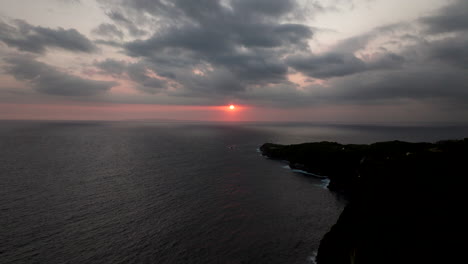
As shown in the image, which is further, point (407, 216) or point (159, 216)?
point (159, 216)

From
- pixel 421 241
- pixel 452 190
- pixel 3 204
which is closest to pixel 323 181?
pixel 452 190

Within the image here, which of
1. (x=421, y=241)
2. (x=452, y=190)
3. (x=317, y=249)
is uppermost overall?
(x=452, y=190)

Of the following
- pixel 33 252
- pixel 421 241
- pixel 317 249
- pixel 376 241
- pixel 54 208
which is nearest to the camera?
pixel 421 241

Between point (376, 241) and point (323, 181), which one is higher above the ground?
point (376, 241)

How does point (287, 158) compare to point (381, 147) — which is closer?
point (381, 147)

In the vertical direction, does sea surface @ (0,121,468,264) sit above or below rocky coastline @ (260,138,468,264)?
below

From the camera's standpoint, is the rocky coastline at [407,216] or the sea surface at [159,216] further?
the sea surface at [159,216]

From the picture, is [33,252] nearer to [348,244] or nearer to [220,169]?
[348,244]

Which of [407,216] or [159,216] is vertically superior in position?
[407,216]

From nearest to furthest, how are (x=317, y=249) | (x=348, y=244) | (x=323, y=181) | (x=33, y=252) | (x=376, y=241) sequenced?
(x=376, y=241) < (x=348, y=244) < (x=33, y=252) < (x=317, y=249) < (x=323, y=181)

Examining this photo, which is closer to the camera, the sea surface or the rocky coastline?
the rocky coastline

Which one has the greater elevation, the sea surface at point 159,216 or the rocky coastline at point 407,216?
the rocky coastline at point 407,216
